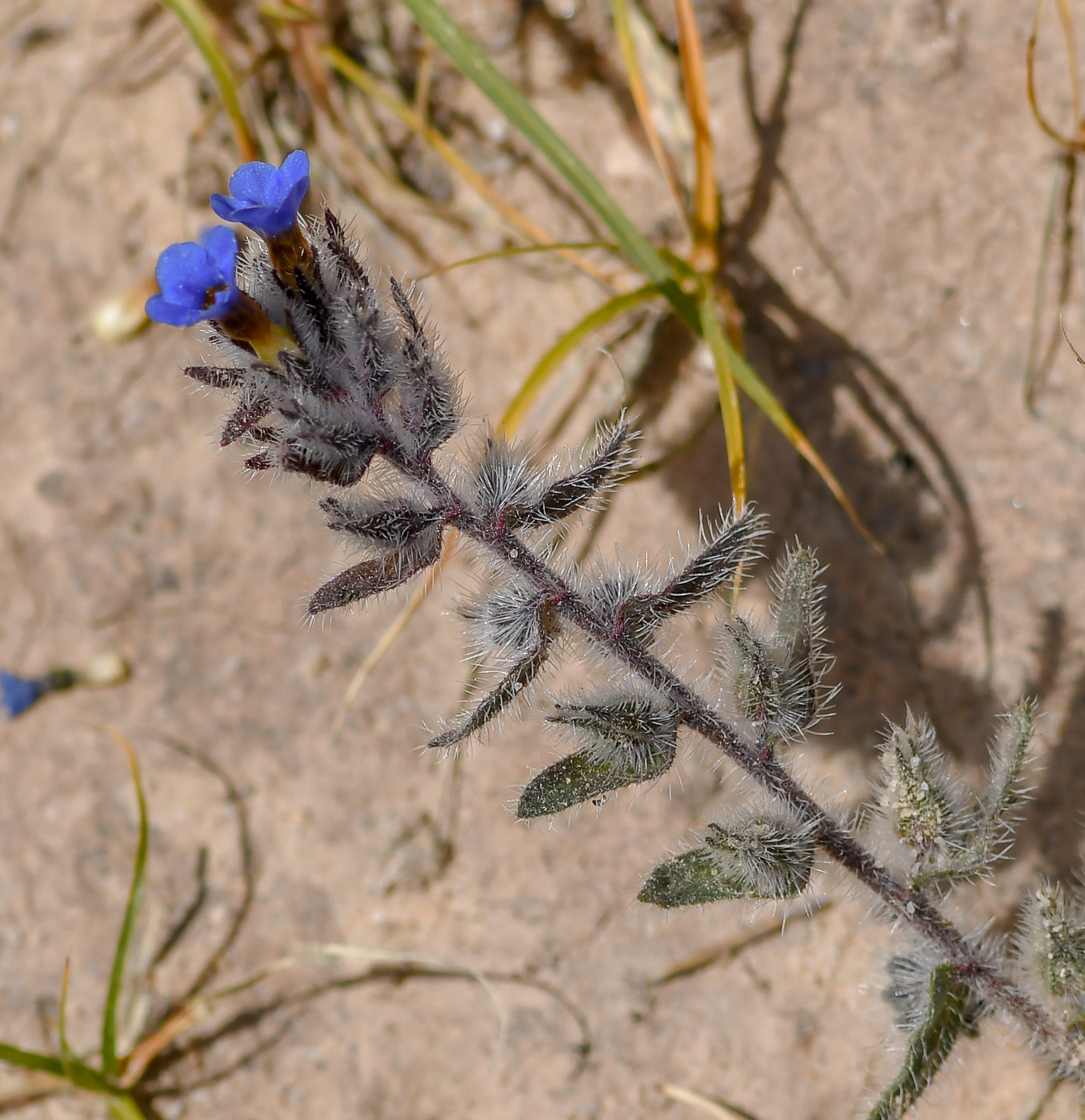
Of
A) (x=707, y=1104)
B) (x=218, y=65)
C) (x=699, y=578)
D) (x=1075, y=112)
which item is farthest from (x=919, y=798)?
(x=218, y=65)

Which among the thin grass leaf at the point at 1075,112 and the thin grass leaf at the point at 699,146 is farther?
the thin grass leaf at the point at 699,146

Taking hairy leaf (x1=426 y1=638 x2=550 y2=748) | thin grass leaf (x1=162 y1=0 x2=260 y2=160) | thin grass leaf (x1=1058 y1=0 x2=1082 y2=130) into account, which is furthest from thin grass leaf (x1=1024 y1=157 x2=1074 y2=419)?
thin grass leaf (x1=162 y1=0 x2=260 y2=160)

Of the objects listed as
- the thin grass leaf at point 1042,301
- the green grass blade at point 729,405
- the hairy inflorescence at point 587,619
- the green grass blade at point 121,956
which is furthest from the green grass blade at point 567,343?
the green grass blade at point 121,956

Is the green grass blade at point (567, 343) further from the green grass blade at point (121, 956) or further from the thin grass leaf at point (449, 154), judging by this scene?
the green grass blade at point (121, 956)

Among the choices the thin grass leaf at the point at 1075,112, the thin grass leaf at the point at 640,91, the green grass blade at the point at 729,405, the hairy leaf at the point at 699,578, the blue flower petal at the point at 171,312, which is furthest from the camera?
the thin grass leaf at the point at 640,91

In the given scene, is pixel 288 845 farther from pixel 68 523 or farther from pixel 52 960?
pixel 68 523

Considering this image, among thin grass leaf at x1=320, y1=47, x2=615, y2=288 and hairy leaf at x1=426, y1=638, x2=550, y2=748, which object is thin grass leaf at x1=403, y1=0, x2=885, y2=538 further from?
hairy leaf at x1=426, y1=638, x2=550, y2=748

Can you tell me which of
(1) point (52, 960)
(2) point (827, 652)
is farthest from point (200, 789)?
(2) point (827, 652)
